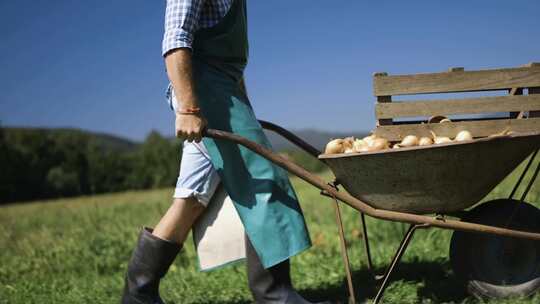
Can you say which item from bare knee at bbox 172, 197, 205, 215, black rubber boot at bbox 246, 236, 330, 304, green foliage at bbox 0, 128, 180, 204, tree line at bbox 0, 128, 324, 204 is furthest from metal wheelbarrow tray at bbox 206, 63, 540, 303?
green foliage at bbox 0, 128, 180, 204

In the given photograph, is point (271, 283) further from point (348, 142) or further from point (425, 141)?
point (425, 141)

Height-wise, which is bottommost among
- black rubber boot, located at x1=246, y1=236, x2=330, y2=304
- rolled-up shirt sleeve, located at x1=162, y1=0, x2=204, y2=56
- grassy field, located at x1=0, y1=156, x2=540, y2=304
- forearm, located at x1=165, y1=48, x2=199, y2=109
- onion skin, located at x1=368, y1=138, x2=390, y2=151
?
grassy field, located at x1=0, y1=156, x2=540, y2=304

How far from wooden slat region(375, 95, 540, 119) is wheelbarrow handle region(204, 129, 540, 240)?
1.47 ft

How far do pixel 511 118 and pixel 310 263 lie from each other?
2.01m

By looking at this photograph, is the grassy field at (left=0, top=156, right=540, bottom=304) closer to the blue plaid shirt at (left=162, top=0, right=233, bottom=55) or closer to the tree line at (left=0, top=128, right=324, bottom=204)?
the blue plaid shirt at (left=162, top=0, right=233, bottom=55)

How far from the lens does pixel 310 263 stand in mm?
4227

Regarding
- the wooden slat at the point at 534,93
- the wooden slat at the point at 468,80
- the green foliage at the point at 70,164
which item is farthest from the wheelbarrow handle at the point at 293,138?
the green foliage at the point at 70,164

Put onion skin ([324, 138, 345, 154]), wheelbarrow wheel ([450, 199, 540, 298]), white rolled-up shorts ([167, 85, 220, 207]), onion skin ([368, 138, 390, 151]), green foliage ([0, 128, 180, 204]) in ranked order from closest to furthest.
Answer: onion skin ([368, 138, 390, 151]) → onion skin ([324, 138, 345, 154]) → wheelbarrow wheel ([450, 199, 540, 298]) → white rolled-up shorts ([167, 85, 220, 207]) → green foliage ([0, 128, 180, 204])

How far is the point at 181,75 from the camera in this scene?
2.49 m

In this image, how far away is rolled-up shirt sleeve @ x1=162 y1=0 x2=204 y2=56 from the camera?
8.13 ft

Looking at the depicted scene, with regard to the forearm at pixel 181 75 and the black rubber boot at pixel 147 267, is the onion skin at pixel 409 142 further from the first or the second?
the black rubber boot at pixel 147 267

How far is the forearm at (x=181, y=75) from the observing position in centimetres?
249

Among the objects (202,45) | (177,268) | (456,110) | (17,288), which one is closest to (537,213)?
(456,110)

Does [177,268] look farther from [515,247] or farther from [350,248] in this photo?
[515,247]
